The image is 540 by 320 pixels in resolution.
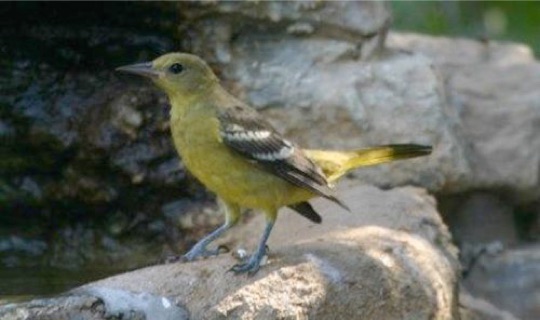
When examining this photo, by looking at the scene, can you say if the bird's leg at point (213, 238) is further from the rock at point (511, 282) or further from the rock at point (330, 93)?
the rock at point (511, 282)

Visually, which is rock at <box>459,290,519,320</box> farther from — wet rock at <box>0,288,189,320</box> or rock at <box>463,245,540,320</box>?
wet rock at <box>0,288,189,320</box>

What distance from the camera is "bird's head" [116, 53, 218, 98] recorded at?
22.4ft

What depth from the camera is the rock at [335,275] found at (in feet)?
19.0

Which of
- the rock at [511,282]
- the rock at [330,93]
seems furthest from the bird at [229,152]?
the rock at [511,282]

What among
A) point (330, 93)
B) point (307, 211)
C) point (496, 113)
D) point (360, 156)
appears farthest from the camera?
point (496, 113)

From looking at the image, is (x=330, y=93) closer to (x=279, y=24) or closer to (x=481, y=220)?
(x=279, y=24)

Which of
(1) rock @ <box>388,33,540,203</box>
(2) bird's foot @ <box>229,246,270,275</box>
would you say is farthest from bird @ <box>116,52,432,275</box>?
(1) rock @ <box>388,33,540,203</box>

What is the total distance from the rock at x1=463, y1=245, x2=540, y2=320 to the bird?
57.6 inches

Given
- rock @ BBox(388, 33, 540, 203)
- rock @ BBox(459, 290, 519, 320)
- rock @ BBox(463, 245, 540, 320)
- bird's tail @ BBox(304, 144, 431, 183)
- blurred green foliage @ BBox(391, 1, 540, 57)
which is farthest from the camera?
blurred green foliage @ BBox(391, 1, 540, 57)

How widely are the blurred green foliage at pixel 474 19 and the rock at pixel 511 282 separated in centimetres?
391

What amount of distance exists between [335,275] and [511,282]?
2154mm

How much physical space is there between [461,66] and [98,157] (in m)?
2.65

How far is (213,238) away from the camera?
6727 mm

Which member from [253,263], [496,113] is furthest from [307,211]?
[496,113]
